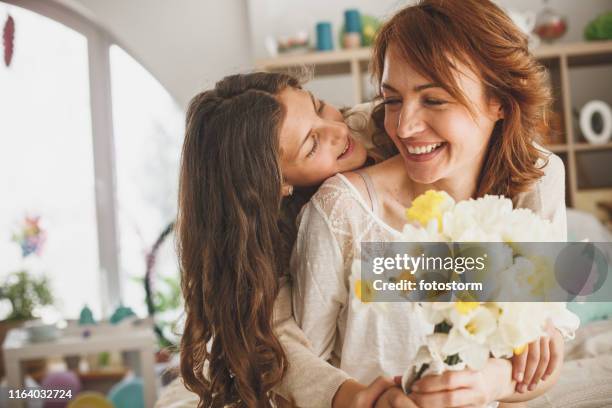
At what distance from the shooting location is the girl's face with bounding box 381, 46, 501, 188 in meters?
1.32

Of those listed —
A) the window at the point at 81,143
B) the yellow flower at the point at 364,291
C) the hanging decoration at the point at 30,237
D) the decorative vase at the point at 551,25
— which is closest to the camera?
the yellow flower at the point at 364,291

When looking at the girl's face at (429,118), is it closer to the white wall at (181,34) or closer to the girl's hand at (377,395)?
the girl's hand at (377,395)

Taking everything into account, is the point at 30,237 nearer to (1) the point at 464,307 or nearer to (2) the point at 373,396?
(2) the point at 373,396

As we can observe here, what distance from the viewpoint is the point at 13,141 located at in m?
4.40

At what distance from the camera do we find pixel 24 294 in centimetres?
387

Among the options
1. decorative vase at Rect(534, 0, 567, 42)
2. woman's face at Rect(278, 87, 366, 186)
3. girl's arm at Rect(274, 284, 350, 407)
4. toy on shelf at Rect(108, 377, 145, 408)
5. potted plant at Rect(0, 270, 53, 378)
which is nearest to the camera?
girl's arm at Rect(274, 284, 350, 407)

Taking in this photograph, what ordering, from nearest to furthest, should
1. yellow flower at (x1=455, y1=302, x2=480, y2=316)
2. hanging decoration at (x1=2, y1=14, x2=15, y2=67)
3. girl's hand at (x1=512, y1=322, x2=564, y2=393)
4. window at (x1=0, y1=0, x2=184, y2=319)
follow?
1. yellow flower at (x1=455, y1=302, x2=480, y2=316)
2. girl's hand at (x1=512, y1=322, x2=564, y2=393)
3. hanging decoration at (x1=2, y1=14, x2=15, y2=67)
4. window at (x1=0, y1=0, x2=184, y2=319)

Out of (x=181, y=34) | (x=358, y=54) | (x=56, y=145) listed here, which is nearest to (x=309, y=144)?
(x=358, y=54)

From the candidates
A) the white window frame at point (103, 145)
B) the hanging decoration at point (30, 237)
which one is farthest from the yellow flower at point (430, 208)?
the white window frame at point (103, 145)

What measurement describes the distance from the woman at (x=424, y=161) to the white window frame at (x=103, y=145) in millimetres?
3114

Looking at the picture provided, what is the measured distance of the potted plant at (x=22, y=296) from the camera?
3.80 m

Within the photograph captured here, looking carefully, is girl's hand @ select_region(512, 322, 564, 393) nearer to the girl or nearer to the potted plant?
the girl

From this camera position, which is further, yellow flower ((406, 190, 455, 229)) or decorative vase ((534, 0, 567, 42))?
decorative vase ((534, 0, 567, 42))

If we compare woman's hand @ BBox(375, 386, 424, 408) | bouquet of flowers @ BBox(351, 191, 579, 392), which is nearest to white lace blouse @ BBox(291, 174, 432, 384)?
woman's hand @ BBox(375, 386, 424, 408)
